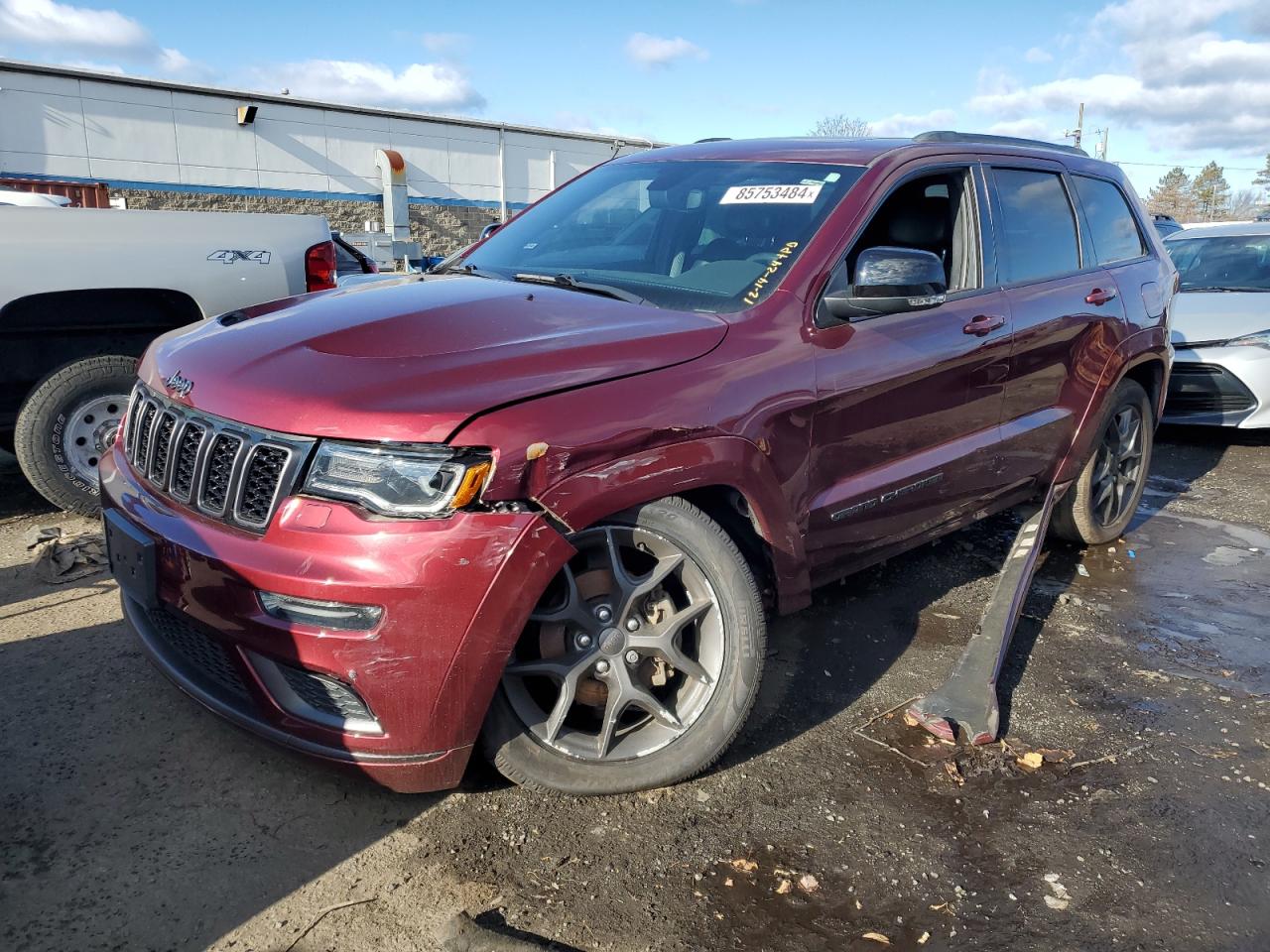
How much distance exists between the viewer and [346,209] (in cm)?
2234

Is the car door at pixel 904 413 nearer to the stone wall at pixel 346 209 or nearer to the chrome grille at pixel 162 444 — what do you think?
the chrome grille at pixel 162 444

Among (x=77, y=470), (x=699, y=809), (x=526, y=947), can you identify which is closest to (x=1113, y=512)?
(x=699, y=809)

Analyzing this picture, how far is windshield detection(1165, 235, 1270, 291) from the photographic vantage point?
8266mm

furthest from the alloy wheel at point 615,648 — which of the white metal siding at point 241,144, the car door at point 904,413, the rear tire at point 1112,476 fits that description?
the white metal siding at point 241,144

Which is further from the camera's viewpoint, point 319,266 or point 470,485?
point 319,266

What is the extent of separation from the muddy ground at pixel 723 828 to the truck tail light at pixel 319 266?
2217 millimetres

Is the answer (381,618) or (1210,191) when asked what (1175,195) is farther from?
(381,618)

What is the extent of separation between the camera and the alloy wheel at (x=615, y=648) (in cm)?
256

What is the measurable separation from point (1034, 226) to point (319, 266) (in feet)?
12.1

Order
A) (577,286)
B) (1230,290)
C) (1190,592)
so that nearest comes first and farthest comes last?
(577,286) < (1190,592) < (1230,290)

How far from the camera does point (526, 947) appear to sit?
6.95ft

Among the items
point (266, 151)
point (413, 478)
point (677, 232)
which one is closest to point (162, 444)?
point (413, 478)

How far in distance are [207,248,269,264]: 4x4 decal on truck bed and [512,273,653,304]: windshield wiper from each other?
7.29ft

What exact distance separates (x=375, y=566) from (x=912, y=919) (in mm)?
1558
